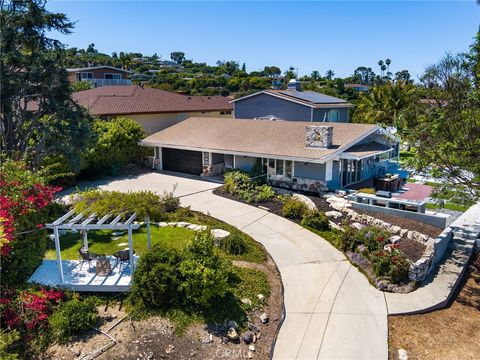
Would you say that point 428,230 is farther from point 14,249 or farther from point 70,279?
point 14,249

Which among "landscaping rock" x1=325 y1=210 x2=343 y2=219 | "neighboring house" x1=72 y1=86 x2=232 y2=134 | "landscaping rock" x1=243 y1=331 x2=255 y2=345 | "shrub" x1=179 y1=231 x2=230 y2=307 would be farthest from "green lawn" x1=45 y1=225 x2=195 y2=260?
"neighboring house" x1=72 y1=86 x2=232 y2=134

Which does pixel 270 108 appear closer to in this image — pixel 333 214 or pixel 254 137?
pixel 254 137

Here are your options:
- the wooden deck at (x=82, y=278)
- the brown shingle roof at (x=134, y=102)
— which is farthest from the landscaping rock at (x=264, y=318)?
the brown shingle roof at (x=134, y=102)

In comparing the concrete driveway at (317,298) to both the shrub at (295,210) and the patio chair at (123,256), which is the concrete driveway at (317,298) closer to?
the shrub at (295,210)

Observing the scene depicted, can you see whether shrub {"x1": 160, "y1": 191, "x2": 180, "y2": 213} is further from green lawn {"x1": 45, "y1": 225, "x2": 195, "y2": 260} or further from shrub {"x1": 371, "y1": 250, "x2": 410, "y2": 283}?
shrub {"x1": 371, "y1": 250, "x2": 410, "y2": 283}

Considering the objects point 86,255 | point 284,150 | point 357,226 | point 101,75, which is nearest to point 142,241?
point 86,255

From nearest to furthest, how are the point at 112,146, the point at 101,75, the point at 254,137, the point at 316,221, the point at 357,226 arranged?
the point at 357,226, the point at 316,221, the point at 112,146, the point at 254,137, the point at 101,75
